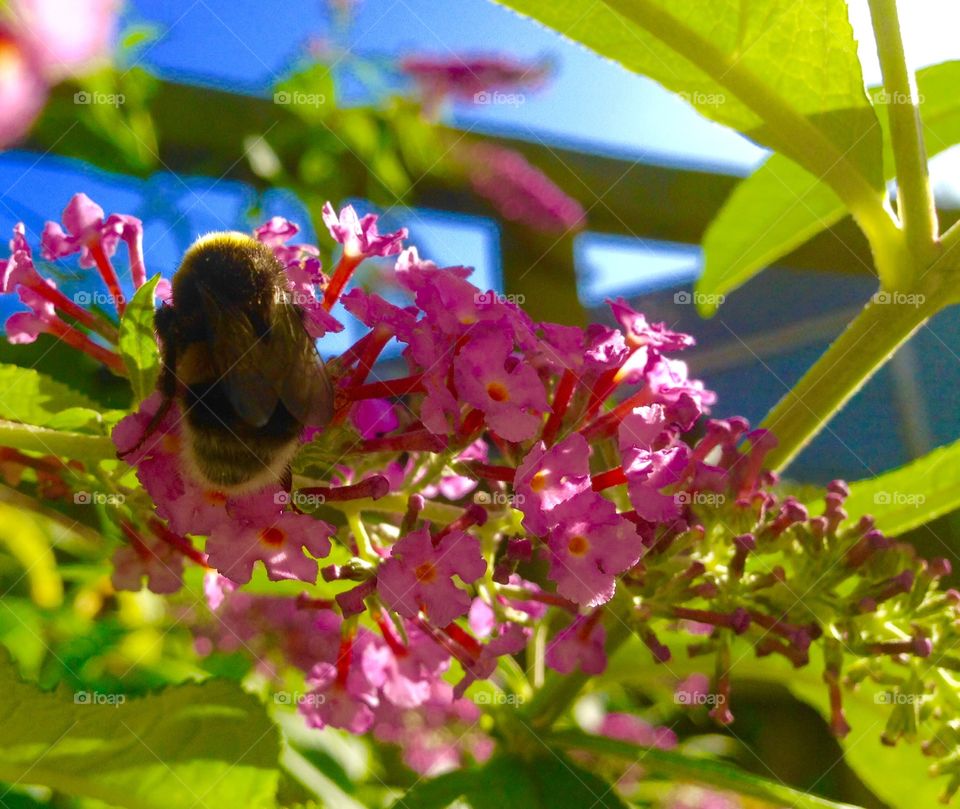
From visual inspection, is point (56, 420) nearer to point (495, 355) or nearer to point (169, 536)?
point (169, 536)

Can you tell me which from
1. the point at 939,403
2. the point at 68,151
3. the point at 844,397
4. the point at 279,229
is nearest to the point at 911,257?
the point at 844,397

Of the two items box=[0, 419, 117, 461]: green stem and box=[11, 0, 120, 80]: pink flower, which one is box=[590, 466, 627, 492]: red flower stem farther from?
box=[11, 0, 120, 80]: pink flower

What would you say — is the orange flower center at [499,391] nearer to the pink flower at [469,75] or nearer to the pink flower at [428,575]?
the pink flower at [428,575]

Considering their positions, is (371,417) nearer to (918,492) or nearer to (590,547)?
(590,547)

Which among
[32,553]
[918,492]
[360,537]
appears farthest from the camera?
[32,553]

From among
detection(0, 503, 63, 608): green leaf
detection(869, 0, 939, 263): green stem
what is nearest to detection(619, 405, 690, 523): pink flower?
detection(869, 0, 939, 263): green stem

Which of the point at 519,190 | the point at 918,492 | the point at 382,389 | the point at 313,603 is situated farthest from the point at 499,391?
the point at 519,190

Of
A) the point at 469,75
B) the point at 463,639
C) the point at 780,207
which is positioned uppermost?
the point at 469,75
